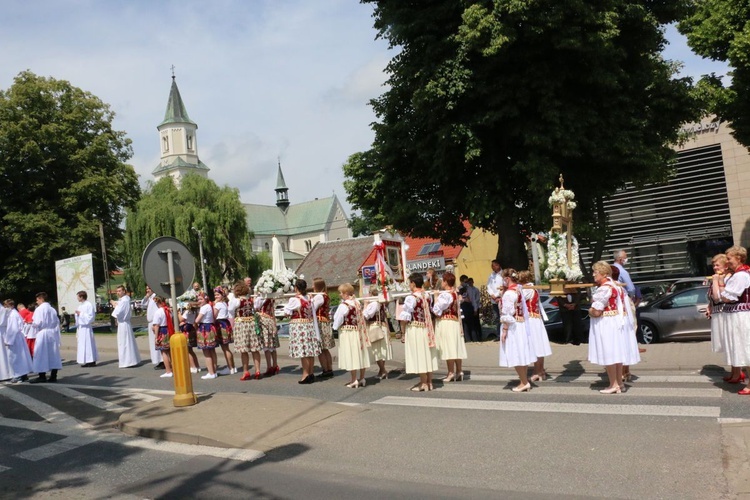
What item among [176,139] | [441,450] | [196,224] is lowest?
[441,450]

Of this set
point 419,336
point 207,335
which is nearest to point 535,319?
point 419,336

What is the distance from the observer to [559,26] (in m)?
15.4

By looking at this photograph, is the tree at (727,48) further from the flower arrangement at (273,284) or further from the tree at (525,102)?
the flower arrangement at (273,284)

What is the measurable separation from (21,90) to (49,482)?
38430 millimetres

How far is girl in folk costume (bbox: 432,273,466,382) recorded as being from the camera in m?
11.2

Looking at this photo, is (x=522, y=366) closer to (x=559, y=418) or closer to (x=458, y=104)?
(x=559, y=418)

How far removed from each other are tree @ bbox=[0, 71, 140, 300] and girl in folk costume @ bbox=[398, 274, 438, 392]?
3138 cm

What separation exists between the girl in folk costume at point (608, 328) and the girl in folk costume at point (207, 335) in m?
7.49

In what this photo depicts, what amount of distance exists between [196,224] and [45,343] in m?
34.9

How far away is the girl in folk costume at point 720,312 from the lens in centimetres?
930

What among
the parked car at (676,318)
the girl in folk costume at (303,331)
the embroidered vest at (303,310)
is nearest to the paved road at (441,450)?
the girl in folk costume at (303,331)

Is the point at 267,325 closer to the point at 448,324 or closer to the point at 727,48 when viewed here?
the point at 448,324

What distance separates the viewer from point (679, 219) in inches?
1330

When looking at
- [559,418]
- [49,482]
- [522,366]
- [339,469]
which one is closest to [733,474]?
[559,418]
